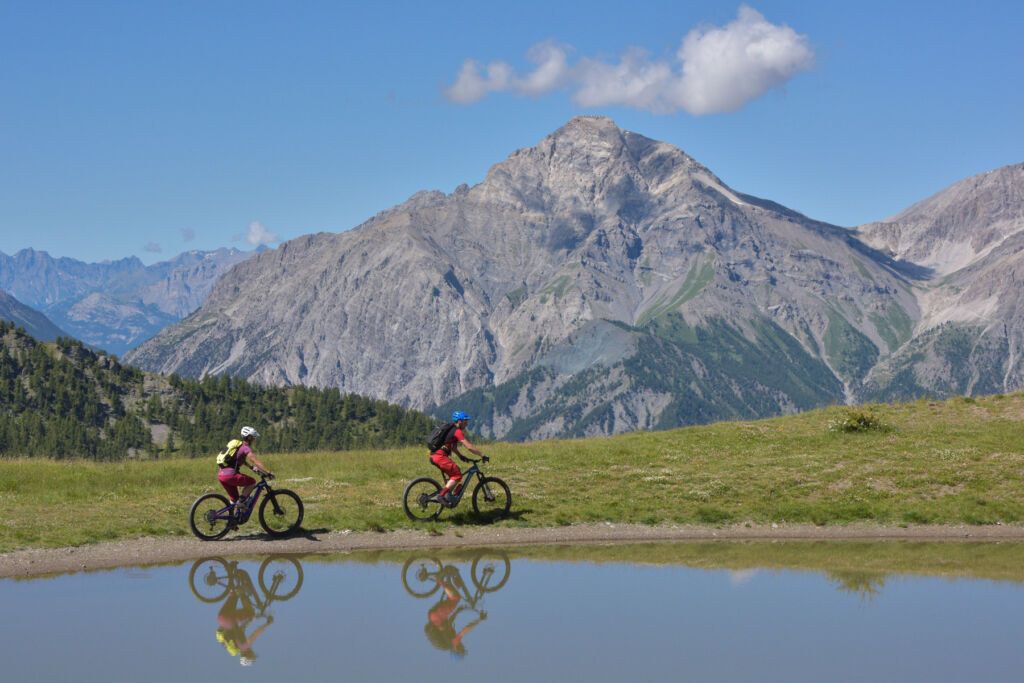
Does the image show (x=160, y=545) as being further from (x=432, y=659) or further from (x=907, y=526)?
(x=907, y=526)

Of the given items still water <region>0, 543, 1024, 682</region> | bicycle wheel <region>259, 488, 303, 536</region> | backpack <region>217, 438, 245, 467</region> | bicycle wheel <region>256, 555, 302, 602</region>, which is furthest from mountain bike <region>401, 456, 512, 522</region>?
backpack <region>217, 438, 245, 467</region>

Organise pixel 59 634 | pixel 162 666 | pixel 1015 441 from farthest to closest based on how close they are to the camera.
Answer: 1. pixel 1015 441
2. pixel 59 634
3. pixel 162 666

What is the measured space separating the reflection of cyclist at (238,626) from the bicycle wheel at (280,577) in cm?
74

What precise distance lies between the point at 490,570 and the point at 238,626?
7.55 metres

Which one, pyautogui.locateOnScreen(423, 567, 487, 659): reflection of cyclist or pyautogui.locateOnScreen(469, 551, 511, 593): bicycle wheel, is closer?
pyautogui.locateOnScreen(423, 567, 487, 659): reflection of cyclist

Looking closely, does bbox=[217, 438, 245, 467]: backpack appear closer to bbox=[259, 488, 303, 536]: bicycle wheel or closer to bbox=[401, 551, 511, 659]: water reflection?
bbox=[259, 488, 303, 536]: bicycle wheel

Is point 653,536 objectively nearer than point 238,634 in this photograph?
No

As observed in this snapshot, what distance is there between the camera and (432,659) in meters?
17.6

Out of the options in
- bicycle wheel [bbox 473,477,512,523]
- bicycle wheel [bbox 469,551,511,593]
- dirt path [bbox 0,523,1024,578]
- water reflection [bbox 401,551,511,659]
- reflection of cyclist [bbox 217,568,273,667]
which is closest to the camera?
reflection of cyclist [bbox 217,568,273,667]

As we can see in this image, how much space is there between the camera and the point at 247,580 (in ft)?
77.7

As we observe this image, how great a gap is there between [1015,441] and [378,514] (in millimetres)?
28420

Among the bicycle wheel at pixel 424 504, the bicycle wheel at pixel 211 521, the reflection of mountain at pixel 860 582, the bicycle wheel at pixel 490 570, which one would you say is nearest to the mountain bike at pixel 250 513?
the bicycle wheel at pixel 211 521

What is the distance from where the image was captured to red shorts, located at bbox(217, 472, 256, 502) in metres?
28.0

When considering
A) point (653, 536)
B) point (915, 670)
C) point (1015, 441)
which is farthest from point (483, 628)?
point (1015, 441)
